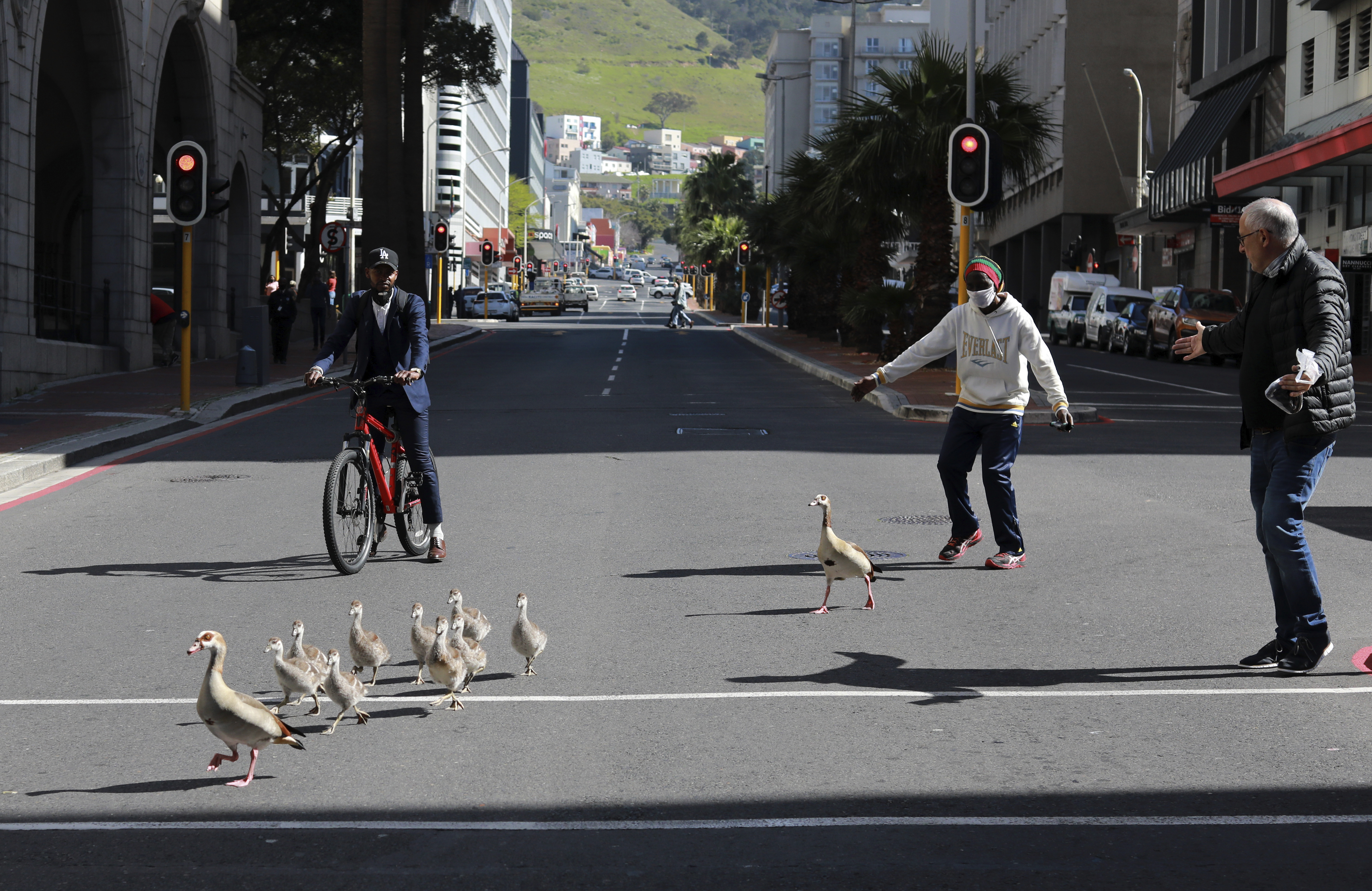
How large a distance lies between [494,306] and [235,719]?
67.3 metres

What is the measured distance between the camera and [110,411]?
65.3ft

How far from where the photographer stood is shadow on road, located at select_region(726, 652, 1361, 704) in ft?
22.8

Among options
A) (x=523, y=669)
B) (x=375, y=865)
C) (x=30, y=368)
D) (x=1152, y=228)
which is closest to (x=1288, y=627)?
(x=523, y=669)

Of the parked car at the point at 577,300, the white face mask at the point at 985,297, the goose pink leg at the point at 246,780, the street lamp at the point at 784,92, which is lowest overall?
the goose pink leg at the point at 246,780

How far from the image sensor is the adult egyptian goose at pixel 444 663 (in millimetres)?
6379

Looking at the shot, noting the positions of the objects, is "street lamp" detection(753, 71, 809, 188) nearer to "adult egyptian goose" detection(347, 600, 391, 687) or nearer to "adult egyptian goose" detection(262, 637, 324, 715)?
"adult egyptian goose" detection(347, 600, 391, 687)

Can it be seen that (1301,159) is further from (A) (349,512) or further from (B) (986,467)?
(A) (349,512)

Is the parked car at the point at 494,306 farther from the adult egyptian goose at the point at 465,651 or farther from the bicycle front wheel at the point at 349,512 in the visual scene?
the adult egyptian goose at the point at 465,651

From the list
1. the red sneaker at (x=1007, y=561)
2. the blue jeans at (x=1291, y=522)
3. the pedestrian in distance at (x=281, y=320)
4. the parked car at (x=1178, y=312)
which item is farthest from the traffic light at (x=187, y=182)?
the parked car at (x=1178, y=312)

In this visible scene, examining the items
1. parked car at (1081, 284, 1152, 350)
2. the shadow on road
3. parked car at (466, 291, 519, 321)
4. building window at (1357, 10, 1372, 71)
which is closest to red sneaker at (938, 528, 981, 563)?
the shadow on road

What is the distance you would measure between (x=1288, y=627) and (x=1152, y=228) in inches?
2439

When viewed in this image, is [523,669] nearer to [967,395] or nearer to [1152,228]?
[967,395]

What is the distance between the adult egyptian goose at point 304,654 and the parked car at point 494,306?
65.0 meters

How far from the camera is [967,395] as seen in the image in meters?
10.3
